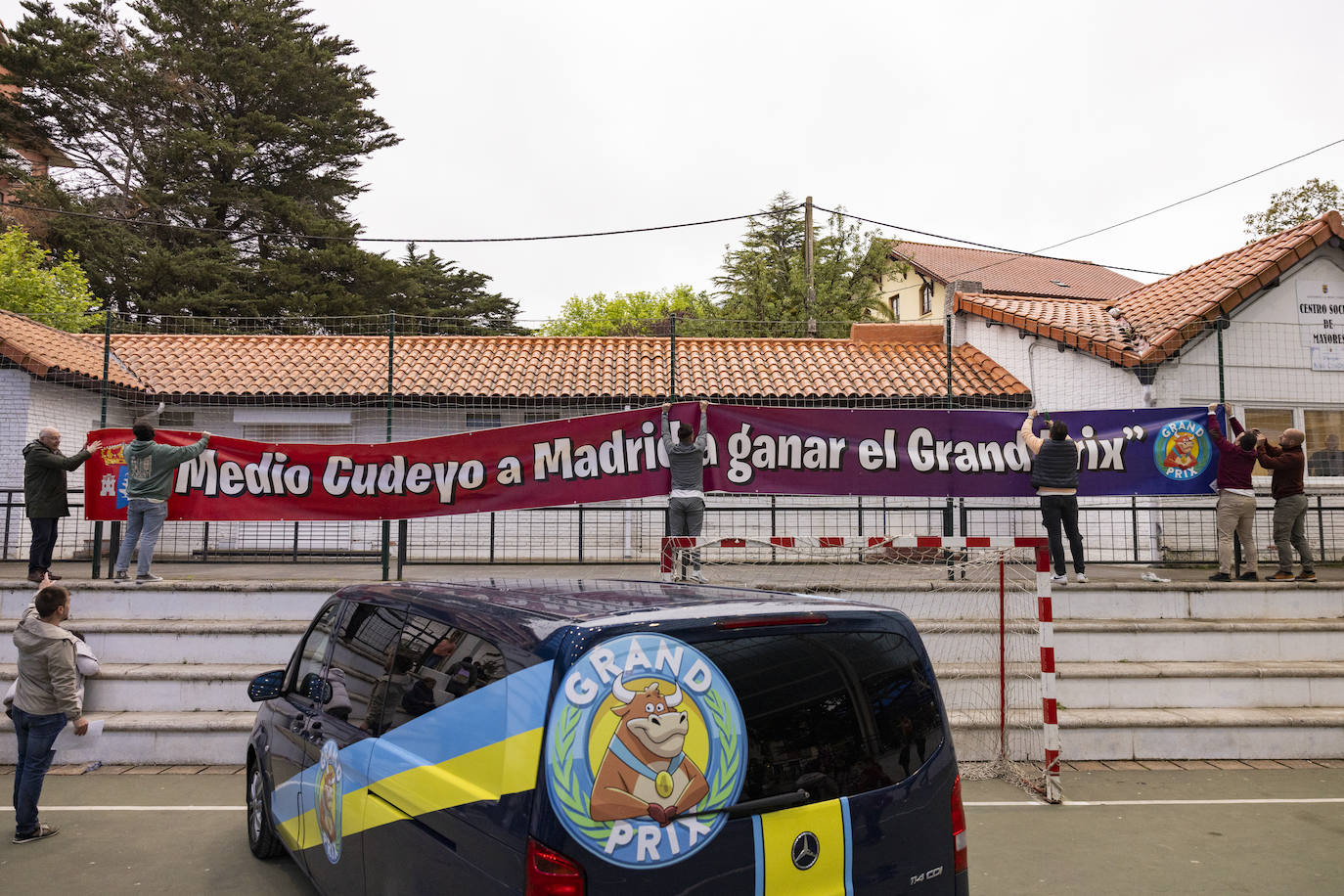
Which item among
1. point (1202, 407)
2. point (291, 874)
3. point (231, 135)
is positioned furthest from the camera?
point (231, 135)

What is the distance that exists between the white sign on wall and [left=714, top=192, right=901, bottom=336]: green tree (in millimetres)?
15228

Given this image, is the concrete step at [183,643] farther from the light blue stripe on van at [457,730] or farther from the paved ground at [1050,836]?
the light blue stripe on van at [457,730]

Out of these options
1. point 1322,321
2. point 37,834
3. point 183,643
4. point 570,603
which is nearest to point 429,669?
point 570,603

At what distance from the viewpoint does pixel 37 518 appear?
358 inches

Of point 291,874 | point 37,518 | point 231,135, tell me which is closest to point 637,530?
point 37,518

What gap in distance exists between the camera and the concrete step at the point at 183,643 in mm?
7969

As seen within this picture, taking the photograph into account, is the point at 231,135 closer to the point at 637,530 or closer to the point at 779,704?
the point at 637,530

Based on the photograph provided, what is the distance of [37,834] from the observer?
5.40m

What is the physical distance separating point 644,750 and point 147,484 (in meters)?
8.39

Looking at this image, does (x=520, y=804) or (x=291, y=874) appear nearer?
(x=520, y=804)

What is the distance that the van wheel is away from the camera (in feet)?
16.0

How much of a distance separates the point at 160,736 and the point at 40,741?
1.78 meters

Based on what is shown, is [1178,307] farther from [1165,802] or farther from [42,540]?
[42,540]

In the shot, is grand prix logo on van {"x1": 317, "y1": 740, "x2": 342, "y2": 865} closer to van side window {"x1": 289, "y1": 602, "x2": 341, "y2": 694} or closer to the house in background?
van side window {"x1": 289, "y1": 602, "x2": 341, "y2": 694}
